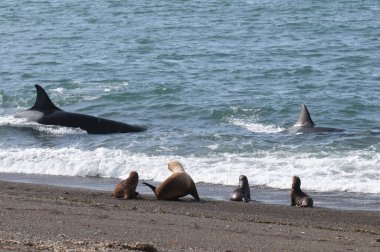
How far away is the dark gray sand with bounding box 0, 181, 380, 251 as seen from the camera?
9391 mm

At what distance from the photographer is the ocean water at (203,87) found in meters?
18.8

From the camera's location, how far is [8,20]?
52062mm

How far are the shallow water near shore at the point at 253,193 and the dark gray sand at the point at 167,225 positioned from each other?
732 mm

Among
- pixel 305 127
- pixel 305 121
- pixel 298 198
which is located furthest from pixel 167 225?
pixel 305 121

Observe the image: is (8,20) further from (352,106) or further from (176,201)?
(176,201)

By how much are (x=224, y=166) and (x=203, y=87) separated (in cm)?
1177

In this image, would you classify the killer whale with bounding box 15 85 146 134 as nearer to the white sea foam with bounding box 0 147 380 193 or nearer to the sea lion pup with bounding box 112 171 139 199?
the white sea foam with bounding box 0 147 380 193

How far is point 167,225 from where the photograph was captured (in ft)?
36.5

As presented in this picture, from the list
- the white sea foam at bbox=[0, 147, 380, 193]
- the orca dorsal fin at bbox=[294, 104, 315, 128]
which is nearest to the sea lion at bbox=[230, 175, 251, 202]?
the white sea foam at bbox=[0, 147, 380, 193]

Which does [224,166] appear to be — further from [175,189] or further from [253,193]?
[175,189]

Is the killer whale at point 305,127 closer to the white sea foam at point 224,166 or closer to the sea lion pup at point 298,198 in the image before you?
the white sea foam at point 224,166


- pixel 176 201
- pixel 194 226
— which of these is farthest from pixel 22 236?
pixel 176 201

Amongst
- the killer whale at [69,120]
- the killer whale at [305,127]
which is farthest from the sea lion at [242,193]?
the killer whale at [69,120]

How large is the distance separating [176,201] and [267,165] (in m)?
4.17
